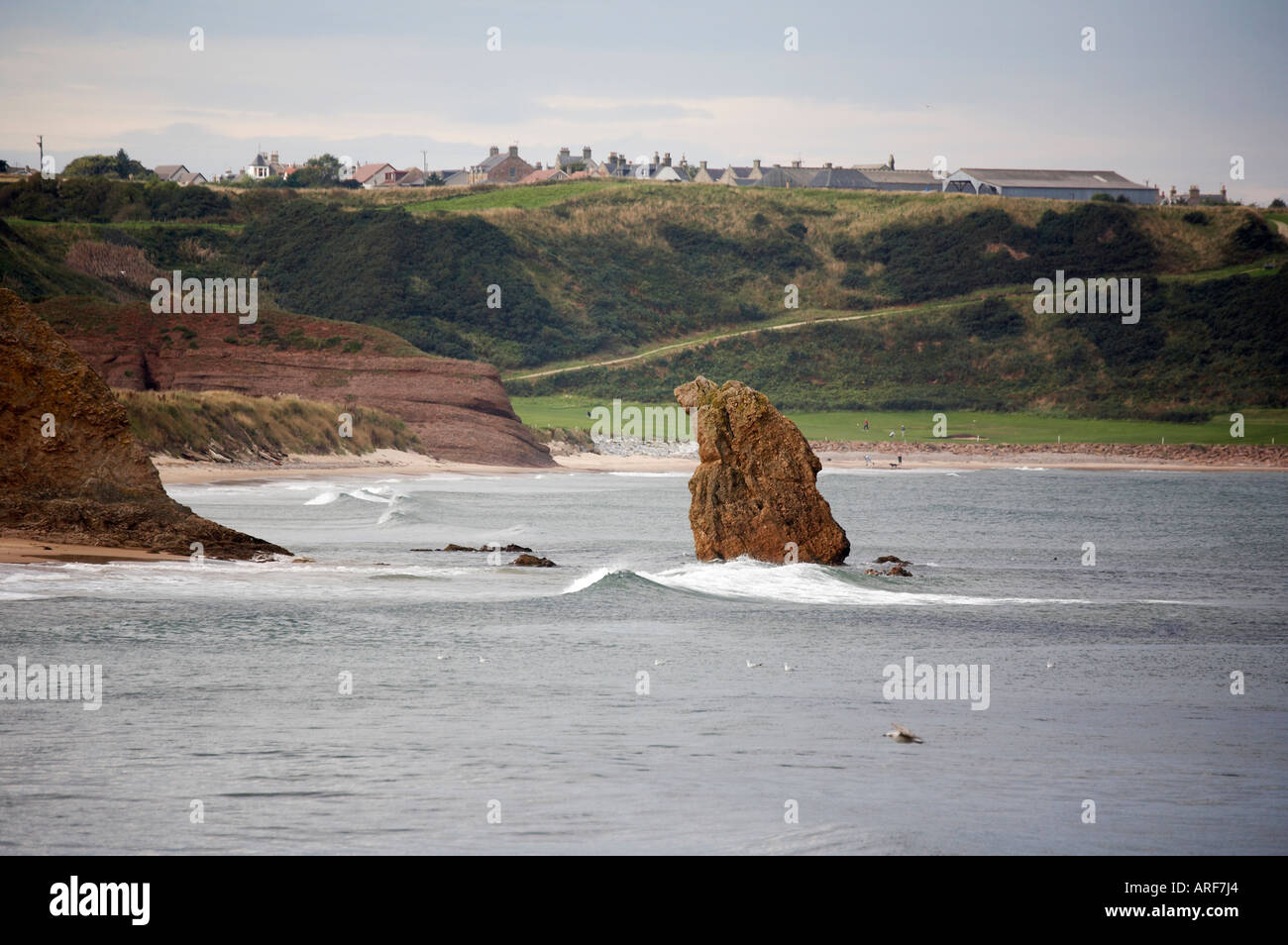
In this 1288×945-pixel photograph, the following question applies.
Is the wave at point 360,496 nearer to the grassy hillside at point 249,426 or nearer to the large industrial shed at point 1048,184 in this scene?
the grassy hillside at point 249,426

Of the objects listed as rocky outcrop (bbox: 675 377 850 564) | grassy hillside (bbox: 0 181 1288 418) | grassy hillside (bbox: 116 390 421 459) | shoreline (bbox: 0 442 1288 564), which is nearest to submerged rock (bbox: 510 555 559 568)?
rocky outcrop (bbox: 675 377 850 564)

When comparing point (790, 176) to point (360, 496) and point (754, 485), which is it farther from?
point (754, 485)

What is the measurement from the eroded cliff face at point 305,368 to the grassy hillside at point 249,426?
2.90 metres

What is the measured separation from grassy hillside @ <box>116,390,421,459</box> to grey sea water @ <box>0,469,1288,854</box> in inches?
1058

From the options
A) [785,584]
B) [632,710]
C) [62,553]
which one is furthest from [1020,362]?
[632,710]

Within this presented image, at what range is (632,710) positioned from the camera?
14781 millimetres

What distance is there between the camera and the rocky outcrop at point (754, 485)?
92.2 feet

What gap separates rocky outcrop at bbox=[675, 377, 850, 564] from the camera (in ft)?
92.2

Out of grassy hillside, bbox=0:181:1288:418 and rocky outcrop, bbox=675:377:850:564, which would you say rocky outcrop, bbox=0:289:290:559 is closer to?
rocky outcrop, bbox=675:377:850:564

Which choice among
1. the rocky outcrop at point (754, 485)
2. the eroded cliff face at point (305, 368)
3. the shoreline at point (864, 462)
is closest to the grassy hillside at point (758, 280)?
the shoreline at point (864, 462)

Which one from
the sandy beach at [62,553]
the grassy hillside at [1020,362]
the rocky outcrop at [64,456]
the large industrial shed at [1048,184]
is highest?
the large industrial shed at [1048,184]

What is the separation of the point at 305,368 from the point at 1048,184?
129302 millimetres
